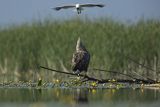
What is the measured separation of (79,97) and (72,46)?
7.31 meters

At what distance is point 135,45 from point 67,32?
2216 mm

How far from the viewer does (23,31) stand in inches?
930

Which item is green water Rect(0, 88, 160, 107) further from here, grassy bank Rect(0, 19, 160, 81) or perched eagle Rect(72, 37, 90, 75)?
grassy bank Rect(0, 19, 160, 81)

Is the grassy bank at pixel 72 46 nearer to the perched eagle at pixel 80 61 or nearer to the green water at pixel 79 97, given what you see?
the perched eagle at pixel 80 61

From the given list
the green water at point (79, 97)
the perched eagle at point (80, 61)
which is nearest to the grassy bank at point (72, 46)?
the perched eagle at point (80, 61)

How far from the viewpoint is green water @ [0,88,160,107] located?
13578 millimetres

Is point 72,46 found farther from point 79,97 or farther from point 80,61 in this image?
point 79,97

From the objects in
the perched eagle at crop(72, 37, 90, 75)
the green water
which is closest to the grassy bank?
the perched eagle at crop(72, 37, 90, 75)

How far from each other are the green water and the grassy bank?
12.1 feet

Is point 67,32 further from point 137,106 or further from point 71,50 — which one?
point 137,106

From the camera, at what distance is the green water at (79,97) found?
1358 cm

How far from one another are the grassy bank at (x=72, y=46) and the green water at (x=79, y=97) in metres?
3.70

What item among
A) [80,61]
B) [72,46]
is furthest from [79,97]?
[72,46]

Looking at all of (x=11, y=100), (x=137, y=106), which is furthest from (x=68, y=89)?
(x=137, y=106)
